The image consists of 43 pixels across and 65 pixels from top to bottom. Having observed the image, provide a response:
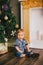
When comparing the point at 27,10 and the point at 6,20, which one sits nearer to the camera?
the point at 6,20

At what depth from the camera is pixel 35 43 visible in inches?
150

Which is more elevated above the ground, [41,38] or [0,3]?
[0,3]

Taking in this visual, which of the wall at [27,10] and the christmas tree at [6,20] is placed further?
the wall at [27,10]

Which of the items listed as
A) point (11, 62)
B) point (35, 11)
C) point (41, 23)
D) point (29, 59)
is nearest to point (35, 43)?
point (41, 23)

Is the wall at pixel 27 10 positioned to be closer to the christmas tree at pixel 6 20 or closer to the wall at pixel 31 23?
the wall at pixel 31 23

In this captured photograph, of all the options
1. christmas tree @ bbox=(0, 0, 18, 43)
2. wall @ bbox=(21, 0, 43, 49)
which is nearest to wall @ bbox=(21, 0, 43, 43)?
wall @ bbox=(21, 0, 43, 49)

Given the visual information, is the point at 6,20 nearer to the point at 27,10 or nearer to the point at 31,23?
the point at 27,10

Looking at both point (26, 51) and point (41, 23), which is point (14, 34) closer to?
A: point (26, 51)

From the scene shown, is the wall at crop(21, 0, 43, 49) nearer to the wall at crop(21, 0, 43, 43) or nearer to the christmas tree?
the wall at crop(21, 0, 43, 43)

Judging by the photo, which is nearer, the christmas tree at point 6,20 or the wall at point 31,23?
the christmas tree at point 6,20

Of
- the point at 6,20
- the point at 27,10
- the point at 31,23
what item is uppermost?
the point at 27,10

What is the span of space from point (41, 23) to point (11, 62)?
Result: 5.71 ft

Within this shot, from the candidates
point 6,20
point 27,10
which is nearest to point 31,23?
point 27,10

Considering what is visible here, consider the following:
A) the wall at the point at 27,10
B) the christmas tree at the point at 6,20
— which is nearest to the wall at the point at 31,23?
the wall at the point at 27,10
